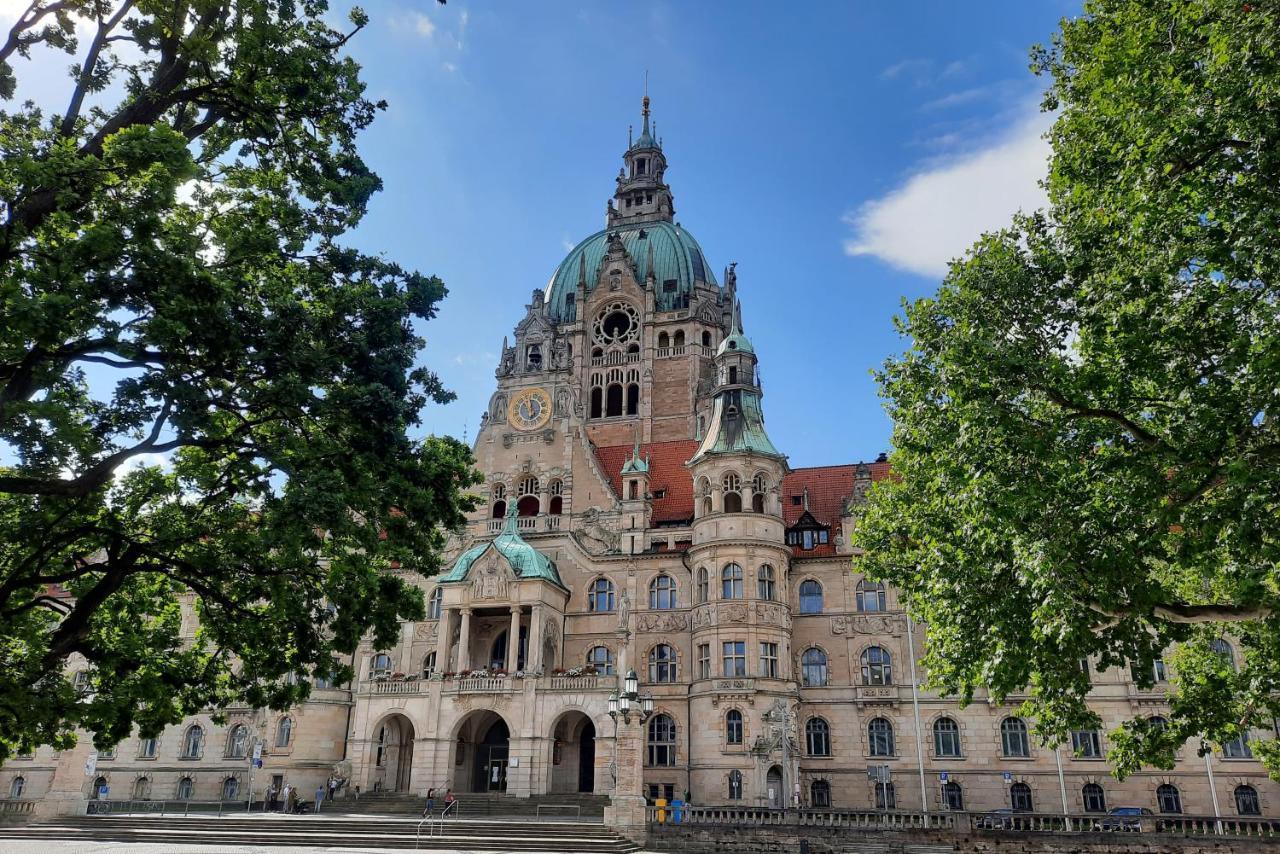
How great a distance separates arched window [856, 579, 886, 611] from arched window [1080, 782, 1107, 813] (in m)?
10.3

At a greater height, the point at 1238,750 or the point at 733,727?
the point at 733,727

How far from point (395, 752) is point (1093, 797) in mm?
29648

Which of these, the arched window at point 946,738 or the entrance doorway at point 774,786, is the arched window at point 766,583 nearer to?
the entrance doorway at point 774,786

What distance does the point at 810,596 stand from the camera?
4194 cm

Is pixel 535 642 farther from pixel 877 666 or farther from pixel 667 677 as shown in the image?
pixel 877 666

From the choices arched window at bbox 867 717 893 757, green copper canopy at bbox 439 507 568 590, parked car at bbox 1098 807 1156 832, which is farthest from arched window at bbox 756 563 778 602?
parked car at bbox 1098 807 1156 832

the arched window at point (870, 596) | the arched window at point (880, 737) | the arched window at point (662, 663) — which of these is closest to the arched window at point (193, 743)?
the arched window at point (662, 663)

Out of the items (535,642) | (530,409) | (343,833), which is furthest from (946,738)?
(530,409)

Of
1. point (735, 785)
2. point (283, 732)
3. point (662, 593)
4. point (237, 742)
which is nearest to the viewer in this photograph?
point (735, 785)

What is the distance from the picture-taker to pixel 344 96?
16.9m

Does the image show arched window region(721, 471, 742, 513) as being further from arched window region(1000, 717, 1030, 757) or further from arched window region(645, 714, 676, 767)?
arched window region(1000, 717, 1030, 757)

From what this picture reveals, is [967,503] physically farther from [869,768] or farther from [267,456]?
[869,768]

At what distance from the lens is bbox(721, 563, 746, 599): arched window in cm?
3975

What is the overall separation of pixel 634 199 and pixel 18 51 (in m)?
66.5
